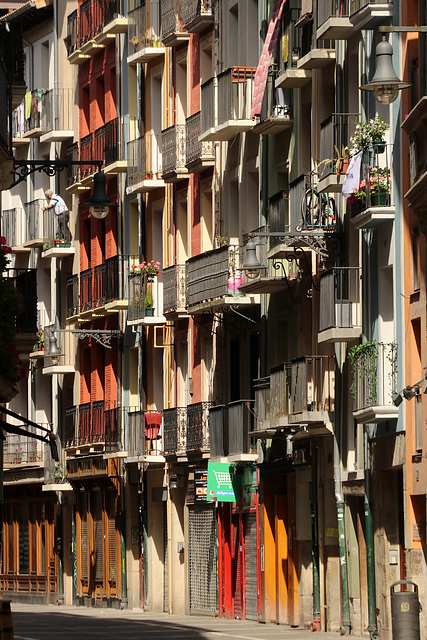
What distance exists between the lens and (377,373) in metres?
32.2

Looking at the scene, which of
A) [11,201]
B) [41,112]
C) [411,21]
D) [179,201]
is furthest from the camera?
[11,201]

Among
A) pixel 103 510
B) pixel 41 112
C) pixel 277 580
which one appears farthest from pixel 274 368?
pixel 41 112

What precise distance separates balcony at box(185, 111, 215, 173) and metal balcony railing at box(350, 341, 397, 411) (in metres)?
13.4

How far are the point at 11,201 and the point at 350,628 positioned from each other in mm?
33355

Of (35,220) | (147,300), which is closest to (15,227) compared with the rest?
(35,220)

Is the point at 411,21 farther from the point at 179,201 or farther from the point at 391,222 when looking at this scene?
the point at 179,201

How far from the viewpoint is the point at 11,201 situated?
6544 cm

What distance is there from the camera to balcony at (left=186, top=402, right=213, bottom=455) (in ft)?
147

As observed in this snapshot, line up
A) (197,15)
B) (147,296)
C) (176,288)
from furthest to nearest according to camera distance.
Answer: (147,296)
(176,288)
(197,15)

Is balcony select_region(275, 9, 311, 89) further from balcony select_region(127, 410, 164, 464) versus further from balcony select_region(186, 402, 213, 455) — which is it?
balcony select_region(127, 410, 164, 464)

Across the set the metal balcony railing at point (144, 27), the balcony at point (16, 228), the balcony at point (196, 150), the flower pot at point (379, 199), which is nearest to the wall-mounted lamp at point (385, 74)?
the flower pot at point (379, 199)

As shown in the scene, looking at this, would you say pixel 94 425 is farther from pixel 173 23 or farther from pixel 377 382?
pixel 377 382

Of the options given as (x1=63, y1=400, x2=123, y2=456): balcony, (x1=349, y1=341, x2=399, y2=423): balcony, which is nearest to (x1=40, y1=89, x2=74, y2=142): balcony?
(x1=63, y1=400, x2=123, y2=456): balcony

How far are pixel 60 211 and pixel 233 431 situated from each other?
54.5 ft
